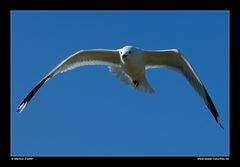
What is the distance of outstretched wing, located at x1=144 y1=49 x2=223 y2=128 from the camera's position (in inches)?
205

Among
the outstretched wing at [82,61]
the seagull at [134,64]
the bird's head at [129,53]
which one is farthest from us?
the outstretched wing at [82,61]

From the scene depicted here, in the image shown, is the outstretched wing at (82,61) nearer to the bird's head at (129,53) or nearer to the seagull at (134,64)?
the seagull at (134,64)

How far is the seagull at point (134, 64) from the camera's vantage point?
16.9 feet

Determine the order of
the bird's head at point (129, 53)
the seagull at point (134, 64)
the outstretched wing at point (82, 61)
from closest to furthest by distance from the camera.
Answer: the bird's head at point (129, 53) < the seagull at point (134, 64) < the outstretched wing at point (82, 61)

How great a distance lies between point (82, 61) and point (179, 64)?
969 mm

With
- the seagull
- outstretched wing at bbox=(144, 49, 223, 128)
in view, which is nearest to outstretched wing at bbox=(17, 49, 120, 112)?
the seagull

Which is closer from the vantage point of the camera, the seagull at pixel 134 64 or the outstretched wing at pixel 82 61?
the seagull at pixel 134 64

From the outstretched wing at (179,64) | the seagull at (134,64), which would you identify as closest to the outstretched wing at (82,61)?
the seagull at (134,64)

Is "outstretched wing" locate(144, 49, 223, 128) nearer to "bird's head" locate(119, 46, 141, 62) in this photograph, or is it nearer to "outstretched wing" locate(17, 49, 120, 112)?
"bird's head" locate(119, 46, 141, 62)

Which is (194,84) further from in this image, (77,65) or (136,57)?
(77,65)
